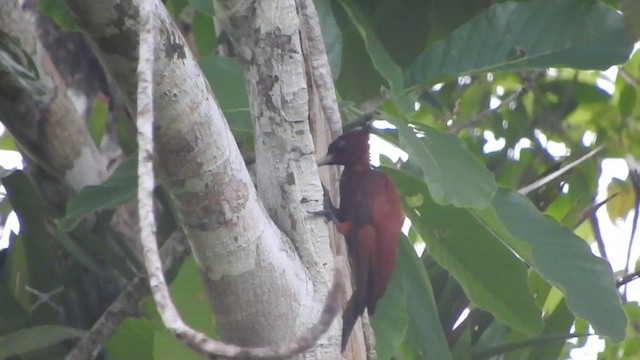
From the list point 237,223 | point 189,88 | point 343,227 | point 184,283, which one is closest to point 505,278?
point 343,227

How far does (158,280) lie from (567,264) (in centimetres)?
124

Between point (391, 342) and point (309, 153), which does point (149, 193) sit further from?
point (391, 342)

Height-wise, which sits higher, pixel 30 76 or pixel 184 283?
pixel 30 76

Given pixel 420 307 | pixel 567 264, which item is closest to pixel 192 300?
pixel 420 307

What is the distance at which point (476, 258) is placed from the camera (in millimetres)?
2131

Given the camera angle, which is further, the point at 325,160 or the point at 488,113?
the point at 488,113

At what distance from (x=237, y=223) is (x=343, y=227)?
450 millimetres

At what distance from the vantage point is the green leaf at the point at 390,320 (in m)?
2.04

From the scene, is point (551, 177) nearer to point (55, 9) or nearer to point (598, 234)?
point (598, 234)

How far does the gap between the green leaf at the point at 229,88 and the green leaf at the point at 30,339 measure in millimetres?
694

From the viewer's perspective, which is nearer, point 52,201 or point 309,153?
point 309,153

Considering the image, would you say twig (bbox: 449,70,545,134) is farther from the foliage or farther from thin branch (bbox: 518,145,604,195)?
thin branch (bbox: 518,145,604,195)

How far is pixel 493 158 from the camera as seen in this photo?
10.2 feet

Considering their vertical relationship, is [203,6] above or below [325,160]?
above
